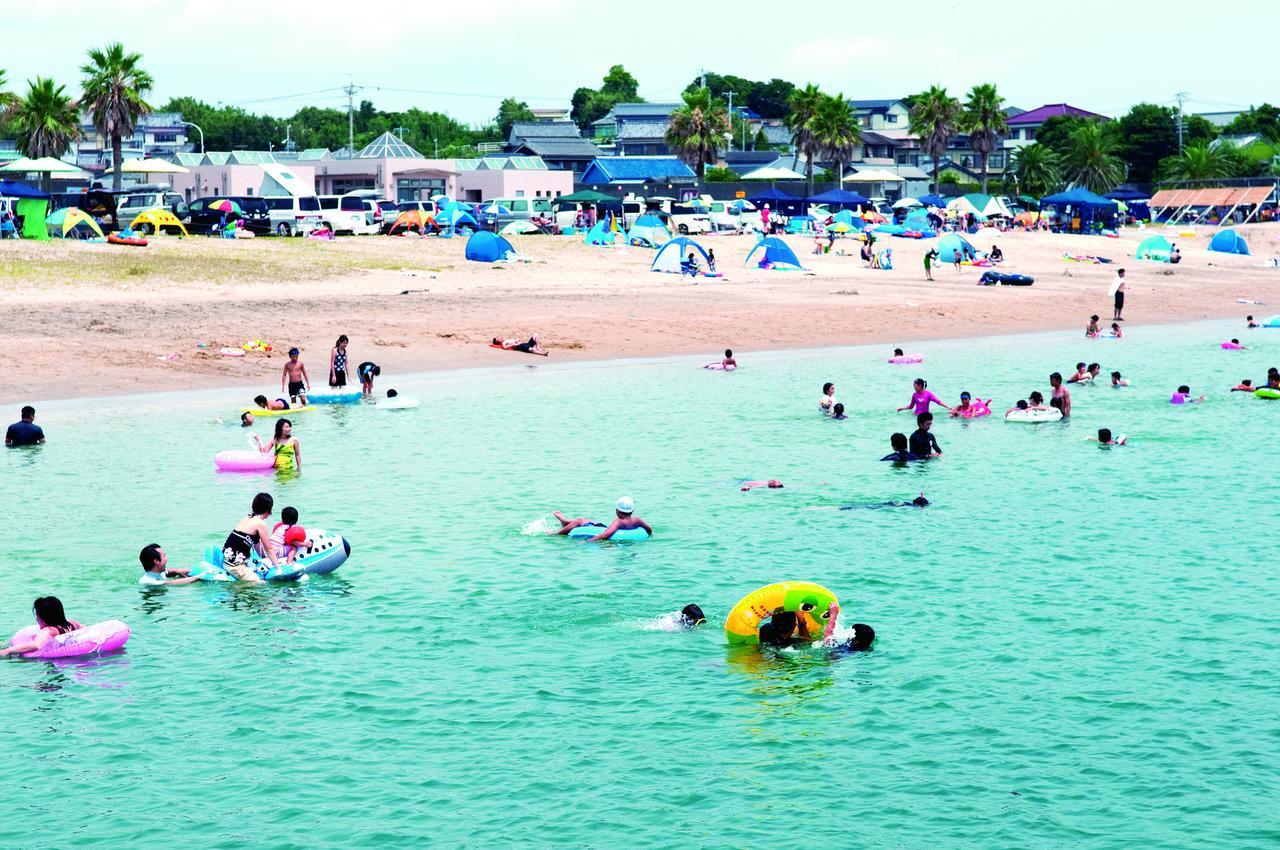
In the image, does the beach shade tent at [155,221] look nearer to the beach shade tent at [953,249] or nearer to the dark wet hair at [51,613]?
the beach shade tent at [953,249]

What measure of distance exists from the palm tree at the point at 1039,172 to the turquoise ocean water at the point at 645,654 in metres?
78.6

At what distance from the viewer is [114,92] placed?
6775 cm

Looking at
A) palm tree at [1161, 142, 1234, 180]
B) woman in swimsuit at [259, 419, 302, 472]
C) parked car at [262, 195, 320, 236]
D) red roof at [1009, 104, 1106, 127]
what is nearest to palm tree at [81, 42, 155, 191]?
parked car at [262, 195, 320, 236]

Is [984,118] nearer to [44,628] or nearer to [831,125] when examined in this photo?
[831,125]

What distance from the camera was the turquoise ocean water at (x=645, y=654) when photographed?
11297 millimetres

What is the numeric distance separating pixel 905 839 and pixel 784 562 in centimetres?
802

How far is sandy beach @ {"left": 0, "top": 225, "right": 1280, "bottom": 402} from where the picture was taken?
1332 inches

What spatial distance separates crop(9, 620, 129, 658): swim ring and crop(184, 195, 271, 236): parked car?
44.3 meters

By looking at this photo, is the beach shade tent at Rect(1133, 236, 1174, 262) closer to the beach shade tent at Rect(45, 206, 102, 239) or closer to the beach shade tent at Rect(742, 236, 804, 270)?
the beach shade tent at Rect(742, 236, 804, 270)

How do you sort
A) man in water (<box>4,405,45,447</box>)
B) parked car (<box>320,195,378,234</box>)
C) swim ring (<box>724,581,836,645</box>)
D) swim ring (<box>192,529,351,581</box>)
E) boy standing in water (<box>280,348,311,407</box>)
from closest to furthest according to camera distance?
swim ring (<box>724,581,836,645</box>) < swim ring (<box>192,529,351,581</box>) < man in water (<box>4,405,45,447</box>) < boy standing in water (<box>280,348,311,407</box>) < parked car (<box>320,195,378,234</box>)

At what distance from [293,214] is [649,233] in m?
15.3

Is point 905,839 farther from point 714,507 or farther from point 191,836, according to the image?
point 714,507

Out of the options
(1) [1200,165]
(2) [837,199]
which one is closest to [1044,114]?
(1) [1200,165]

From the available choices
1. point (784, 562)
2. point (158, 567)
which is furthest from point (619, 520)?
point (158, 567)
